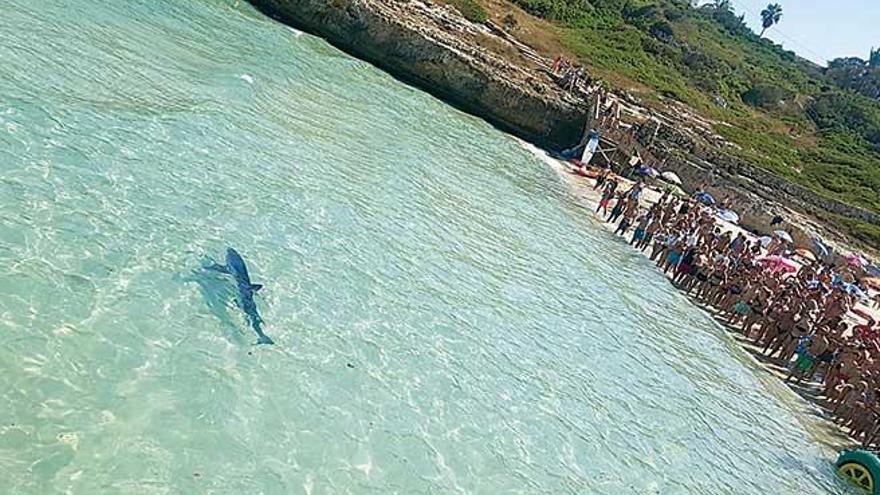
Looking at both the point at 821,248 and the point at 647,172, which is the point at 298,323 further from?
the point at 821,248

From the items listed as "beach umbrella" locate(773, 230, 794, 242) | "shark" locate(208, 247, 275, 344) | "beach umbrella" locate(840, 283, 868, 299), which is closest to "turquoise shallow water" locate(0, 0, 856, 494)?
"shark" locate(208, 247, 275, 344)

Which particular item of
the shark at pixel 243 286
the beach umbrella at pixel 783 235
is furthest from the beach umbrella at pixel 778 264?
the shark at pixel 243 286

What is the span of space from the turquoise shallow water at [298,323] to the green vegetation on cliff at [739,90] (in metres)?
35.0

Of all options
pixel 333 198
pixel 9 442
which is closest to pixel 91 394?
pixel 9 442

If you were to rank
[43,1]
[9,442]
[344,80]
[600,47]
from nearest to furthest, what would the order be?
[9,442] < [43,1] < [344,80] < [600,47]

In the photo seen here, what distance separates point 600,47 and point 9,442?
194ft

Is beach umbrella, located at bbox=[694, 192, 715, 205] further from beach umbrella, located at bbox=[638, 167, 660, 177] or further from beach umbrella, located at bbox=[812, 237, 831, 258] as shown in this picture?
beach umbrella, located at bbox=[812, 237, 831, 258]

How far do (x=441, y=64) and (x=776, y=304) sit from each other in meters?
20.8

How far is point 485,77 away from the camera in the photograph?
120ft

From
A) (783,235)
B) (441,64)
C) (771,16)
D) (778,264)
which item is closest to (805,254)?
(783,235)

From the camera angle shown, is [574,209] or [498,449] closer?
[498,449]

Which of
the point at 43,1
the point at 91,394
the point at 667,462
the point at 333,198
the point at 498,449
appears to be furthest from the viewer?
the point at 43,1

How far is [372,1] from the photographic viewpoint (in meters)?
36.5

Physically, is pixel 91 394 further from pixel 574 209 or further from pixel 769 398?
pixel 574 209
